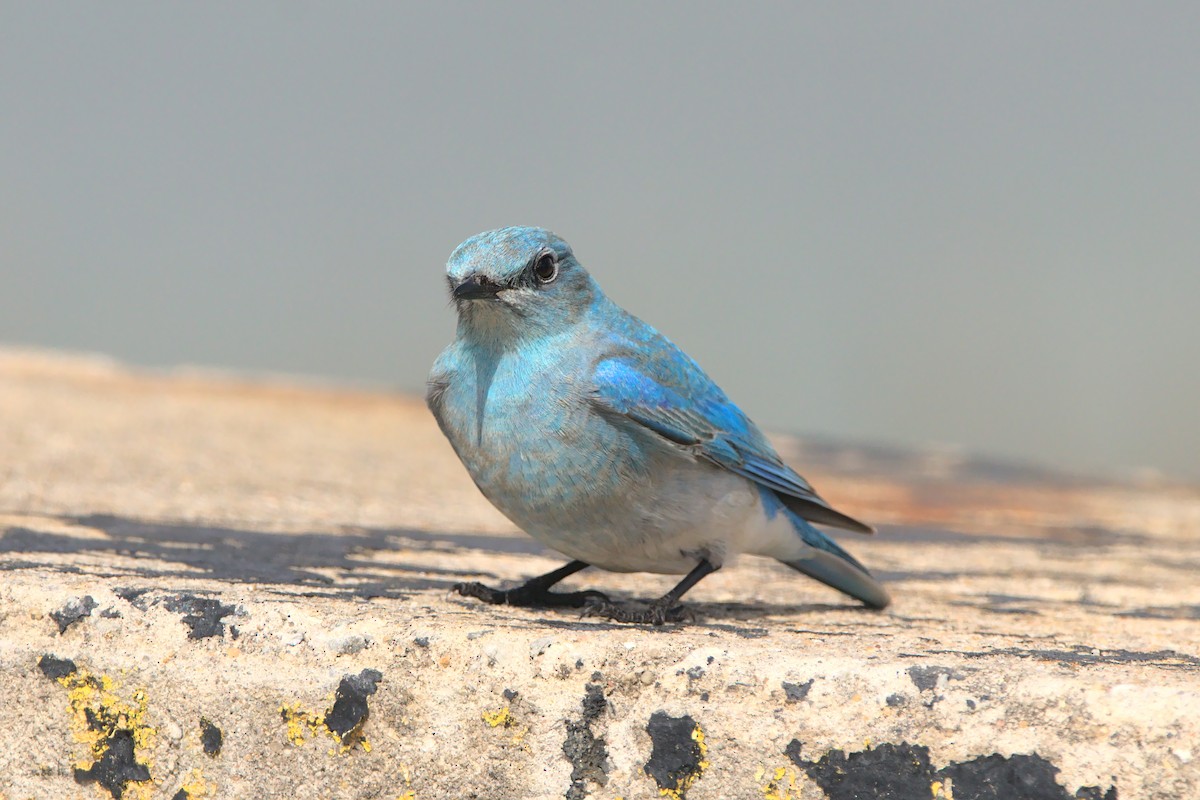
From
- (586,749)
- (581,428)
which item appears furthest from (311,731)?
(581,428)

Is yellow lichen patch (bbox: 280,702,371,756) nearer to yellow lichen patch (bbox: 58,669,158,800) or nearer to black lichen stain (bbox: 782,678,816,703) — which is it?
yellow lichen patch (bbox: 58,669,158,800)

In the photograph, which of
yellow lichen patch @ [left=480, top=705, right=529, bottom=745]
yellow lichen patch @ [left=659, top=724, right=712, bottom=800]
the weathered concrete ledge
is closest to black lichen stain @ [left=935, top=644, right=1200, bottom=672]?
the weathered concrete ledge

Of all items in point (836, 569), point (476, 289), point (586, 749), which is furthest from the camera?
point (836, 569)

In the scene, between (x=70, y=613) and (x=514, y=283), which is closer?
(x=70, y=613)

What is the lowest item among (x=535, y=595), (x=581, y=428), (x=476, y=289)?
(x=535, y=595)

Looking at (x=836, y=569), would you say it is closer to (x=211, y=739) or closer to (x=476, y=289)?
(x=476, y=289)

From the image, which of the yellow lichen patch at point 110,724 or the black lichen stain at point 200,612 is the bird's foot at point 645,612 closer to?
the black lichen stain at point 200,612
